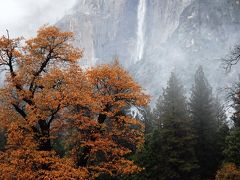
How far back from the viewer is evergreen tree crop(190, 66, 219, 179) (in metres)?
57.8

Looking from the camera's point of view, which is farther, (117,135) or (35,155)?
(117,135)

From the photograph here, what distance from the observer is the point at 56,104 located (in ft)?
71.0

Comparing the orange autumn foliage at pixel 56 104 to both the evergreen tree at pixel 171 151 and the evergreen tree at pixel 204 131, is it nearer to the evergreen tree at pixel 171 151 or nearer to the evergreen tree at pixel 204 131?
the evergreen tree at pixel 171 151

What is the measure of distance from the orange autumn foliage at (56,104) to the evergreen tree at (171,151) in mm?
27424

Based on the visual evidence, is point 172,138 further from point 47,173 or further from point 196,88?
point 47,173

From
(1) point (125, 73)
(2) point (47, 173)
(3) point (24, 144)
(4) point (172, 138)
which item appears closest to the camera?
(2) point (47, 173)

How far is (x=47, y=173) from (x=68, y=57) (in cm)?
625

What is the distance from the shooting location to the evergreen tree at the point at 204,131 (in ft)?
190

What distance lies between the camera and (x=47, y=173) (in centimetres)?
2103

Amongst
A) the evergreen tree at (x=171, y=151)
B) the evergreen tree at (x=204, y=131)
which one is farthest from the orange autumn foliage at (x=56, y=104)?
the evergreen tree at (x=204, y=131)

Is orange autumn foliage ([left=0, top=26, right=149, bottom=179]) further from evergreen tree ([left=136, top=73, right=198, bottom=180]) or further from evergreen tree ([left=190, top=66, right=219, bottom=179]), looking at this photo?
evergreen tree ([left=190, top=66, right=219, bottom=179])

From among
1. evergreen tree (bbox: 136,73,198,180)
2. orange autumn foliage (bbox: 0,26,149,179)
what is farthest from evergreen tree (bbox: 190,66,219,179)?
orange autumn foliage (bbox: 0,26,149,179)

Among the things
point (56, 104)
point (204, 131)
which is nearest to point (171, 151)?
point (204, 131)

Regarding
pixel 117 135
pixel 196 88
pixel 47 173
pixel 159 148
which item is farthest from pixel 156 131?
→ pixel 47 173
